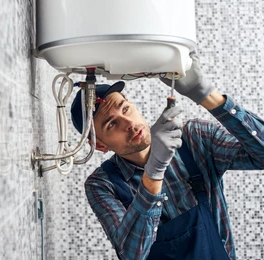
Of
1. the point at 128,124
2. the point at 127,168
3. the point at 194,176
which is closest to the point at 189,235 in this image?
the point at 194,176

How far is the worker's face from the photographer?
1376 millimetres

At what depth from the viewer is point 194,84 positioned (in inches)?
51.0

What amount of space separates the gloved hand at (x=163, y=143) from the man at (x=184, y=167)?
0.02m

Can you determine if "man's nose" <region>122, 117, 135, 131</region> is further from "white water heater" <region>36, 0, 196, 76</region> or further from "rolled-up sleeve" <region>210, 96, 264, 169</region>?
"white water heater" <region>36, 0, 196, 76</region>

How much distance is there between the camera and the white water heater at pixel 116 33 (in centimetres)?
85

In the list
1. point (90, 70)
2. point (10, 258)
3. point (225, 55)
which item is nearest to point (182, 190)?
point (90, 70)

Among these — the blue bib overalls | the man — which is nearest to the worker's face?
the man

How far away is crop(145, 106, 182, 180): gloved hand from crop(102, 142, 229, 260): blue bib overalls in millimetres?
283

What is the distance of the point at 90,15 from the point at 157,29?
0.41 ft

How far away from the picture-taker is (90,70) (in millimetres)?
1007

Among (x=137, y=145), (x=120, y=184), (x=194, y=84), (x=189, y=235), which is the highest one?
(x=194, y=84)

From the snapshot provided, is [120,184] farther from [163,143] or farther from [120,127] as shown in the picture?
[163,143]

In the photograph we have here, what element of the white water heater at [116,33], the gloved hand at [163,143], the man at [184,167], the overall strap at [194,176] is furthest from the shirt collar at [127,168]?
the white water heater at [116,33]

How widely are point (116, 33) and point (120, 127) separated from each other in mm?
564
